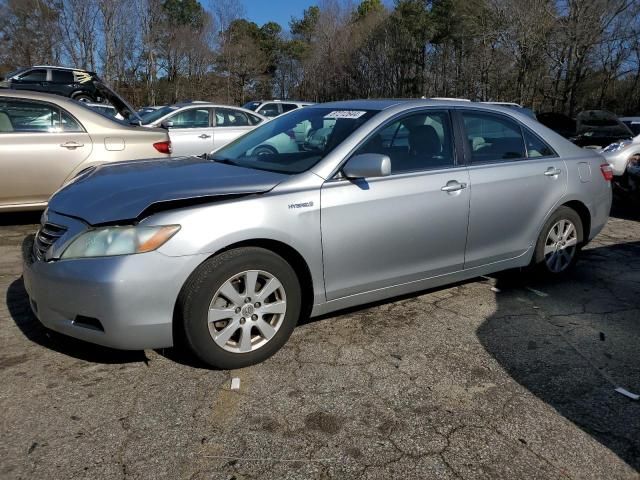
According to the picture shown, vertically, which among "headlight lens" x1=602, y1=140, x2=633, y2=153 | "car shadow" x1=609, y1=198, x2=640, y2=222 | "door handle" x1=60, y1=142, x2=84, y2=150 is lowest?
"car shadow" x1=609, y1=198, x2=640, y2=222

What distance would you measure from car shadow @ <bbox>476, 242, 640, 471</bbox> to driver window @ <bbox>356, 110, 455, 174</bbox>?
1227mm

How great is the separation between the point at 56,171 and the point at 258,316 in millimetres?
3810

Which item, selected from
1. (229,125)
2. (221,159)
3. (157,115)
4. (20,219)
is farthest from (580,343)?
(157,115)

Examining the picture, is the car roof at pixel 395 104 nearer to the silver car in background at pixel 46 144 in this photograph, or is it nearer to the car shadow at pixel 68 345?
the car shadow at pixel 68 345

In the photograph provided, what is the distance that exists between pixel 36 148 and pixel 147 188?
3.41 m

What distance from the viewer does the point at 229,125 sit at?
1103 centimetres

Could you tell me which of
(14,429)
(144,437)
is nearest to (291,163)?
(144,437)

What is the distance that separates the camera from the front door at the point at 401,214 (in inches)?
131

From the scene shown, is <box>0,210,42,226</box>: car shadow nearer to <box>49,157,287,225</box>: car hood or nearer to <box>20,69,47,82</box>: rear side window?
<box>49,157,287,225</box>: car hood

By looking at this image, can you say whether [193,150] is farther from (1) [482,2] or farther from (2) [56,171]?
(1) [482,2]

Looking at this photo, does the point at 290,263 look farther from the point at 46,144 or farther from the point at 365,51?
the point at 365,51

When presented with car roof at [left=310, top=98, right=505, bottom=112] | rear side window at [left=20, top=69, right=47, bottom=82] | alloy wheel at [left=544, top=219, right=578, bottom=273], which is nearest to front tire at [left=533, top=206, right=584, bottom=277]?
alloy wheel at [left=544, top=219, right=578, bottom=273]

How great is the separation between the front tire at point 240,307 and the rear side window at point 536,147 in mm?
2455

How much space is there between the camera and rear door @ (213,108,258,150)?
415 inches
